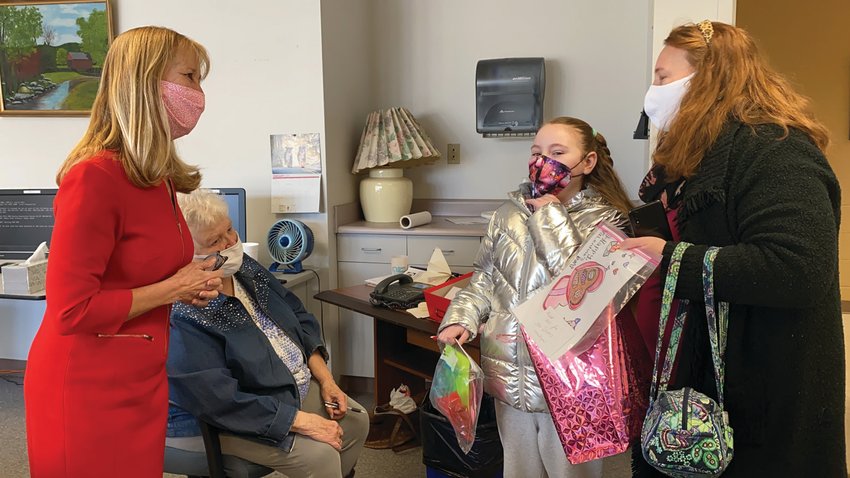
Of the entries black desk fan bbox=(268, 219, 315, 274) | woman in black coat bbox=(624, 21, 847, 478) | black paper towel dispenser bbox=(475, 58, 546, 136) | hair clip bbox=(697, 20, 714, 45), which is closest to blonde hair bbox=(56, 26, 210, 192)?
woman in black coat bbox=(624, 21, 847, 478)

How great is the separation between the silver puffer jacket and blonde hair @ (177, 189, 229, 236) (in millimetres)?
696

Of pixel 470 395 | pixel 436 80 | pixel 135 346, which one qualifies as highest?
pixel 436 80

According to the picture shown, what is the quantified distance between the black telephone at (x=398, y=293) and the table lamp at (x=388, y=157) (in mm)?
760

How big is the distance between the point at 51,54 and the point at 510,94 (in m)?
2.36

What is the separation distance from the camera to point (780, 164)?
1033 mm

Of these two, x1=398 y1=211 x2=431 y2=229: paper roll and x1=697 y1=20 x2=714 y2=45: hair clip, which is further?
x1=398 y1=211 x2=431 y2=229: paper roll

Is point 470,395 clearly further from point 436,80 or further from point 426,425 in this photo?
point 436,80

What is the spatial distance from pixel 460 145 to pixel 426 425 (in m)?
1.81

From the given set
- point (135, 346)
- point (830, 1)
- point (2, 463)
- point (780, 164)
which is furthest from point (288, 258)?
point (830, 1)

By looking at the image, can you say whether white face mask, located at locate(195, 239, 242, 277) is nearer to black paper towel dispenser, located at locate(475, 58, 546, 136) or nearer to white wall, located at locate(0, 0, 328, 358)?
white wall, located at locate(0, 0, 328, 358)

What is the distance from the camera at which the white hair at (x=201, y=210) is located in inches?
64.9

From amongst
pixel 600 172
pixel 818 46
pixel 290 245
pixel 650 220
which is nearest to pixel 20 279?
pixel 290 245

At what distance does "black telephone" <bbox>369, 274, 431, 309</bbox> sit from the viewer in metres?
2.23

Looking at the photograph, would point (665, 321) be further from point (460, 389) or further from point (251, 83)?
point (251, 83)
